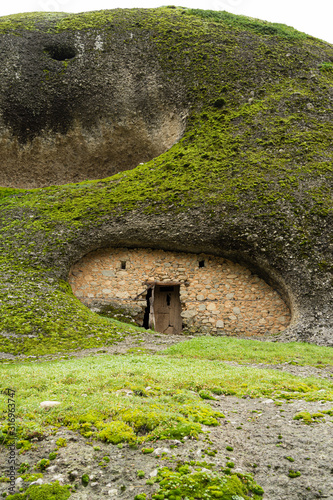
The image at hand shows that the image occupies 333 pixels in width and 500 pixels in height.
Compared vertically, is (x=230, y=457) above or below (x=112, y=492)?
above

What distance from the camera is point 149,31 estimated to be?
25.7 metres

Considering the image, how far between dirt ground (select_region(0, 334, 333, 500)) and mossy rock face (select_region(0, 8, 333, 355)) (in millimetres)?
7635

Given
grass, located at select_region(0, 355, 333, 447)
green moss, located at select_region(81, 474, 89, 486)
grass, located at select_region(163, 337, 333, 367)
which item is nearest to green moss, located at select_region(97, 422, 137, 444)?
grass, located at select_region(0, 355, 333, 447)

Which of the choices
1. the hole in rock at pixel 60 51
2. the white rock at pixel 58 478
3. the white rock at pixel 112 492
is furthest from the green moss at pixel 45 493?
the hole in rock at pixel 60 51

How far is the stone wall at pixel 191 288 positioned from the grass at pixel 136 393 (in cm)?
712

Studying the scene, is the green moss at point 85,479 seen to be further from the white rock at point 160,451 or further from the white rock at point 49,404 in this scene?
the white rock at point 49,404

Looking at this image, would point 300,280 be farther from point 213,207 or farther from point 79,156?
point 79,156

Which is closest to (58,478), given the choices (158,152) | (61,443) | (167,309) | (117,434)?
(61,443)

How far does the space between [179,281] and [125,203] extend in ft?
15.4

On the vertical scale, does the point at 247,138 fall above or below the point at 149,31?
below

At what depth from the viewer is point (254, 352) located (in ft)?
37.6

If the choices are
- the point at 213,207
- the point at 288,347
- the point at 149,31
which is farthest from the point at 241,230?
the point at 149,31

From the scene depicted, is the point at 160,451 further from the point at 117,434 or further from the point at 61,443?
the point at 61,443

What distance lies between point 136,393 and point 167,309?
480 inches
